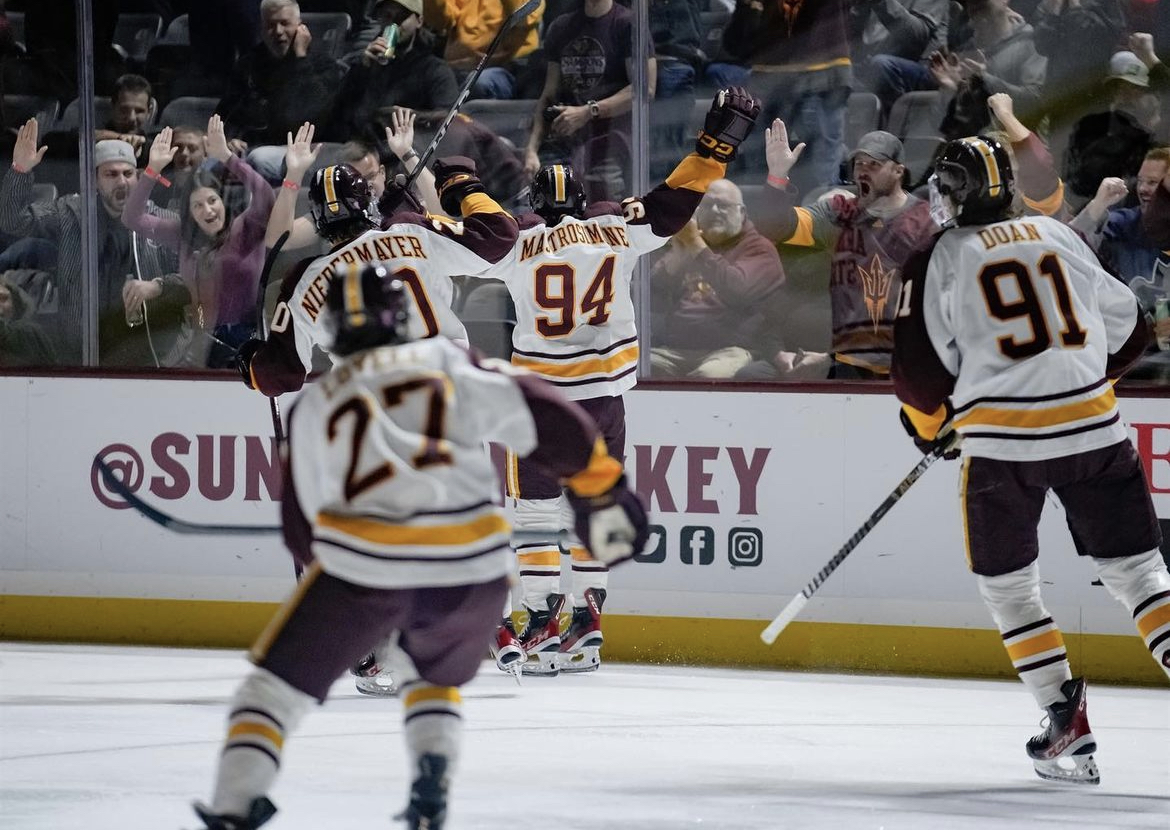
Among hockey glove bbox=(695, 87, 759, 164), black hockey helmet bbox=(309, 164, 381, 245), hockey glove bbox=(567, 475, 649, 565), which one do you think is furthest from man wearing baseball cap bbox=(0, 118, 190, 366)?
hockey glove bbox=(567, 475, 649, 565)

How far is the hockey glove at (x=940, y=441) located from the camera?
13.1 feet

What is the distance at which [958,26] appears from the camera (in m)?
5.75

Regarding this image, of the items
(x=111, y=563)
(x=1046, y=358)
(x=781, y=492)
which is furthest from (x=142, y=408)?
(x=1046, y=358)

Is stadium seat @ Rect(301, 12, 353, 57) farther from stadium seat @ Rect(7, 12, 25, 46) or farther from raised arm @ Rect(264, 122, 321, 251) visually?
stadium seat @ Rect(7, 12, 25, 46)

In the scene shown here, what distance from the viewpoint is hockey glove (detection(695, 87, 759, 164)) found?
530 cm

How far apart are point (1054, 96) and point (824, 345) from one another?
41.2 inches

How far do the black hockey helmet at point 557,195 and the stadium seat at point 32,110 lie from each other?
6.44ft

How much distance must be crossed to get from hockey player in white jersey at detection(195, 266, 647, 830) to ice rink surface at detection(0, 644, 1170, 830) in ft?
2.19

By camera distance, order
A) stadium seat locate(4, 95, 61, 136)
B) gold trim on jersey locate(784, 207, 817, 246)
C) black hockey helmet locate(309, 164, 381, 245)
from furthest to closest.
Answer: stadium seat locate(4, 95, 61, 136)
gold trim on jersey locate(784, 207, 817, 246)
black hockey helmet locate(309, 164, 381, 245)

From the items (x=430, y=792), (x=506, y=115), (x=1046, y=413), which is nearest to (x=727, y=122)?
(x=506, y=115)

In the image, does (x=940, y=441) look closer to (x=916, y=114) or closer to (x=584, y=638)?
(x=584, y=638)

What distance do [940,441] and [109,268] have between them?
347 cm

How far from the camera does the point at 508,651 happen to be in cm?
529

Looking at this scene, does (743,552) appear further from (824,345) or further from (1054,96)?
(1054,96)
